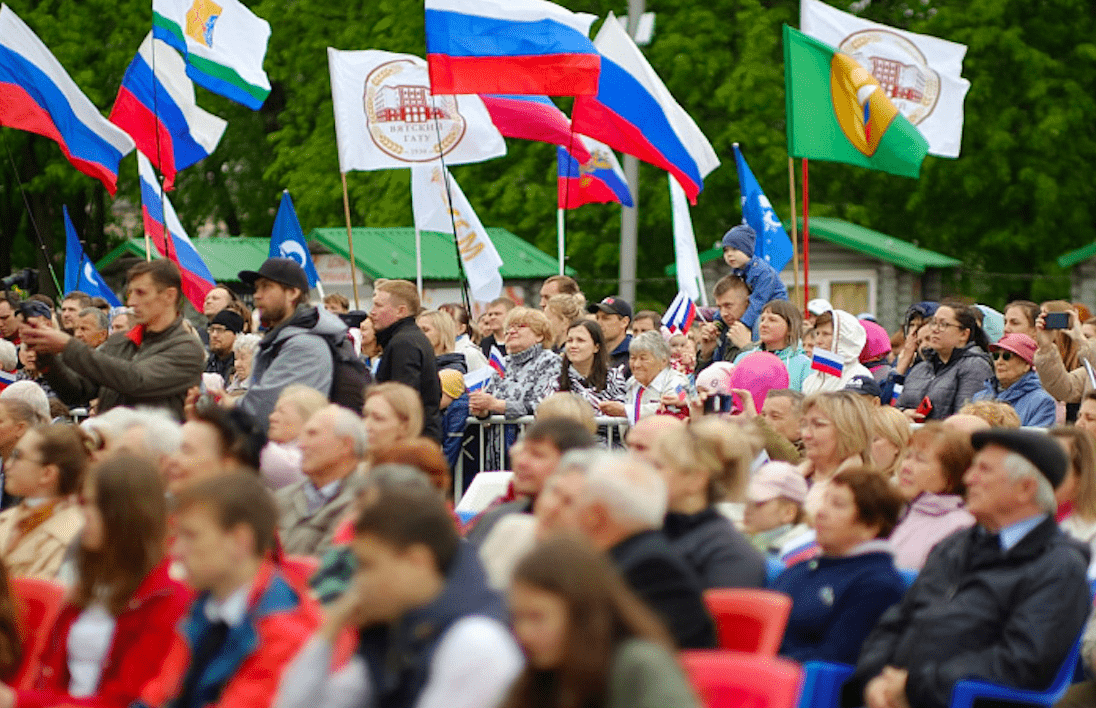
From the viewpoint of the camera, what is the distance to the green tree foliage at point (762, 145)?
24.2 metres

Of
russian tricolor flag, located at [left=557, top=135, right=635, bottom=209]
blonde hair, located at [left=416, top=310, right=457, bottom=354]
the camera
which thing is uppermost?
russian tricolor flag, located at [left=557, top=135, right=635, bottom=209]

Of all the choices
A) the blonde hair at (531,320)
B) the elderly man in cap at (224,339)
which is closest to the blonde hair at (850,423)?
the blonde hair at (531,320)

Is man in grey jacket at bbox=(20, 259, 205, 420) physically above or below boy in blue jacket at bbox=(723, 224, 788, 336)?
below

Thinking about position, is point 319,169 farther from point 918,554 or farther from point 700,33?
point 918,554

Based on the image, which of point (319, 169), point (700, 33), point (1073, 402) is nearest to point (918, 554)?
point (1073, 402)

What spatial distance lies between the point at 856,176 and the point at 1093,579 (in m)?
20.8

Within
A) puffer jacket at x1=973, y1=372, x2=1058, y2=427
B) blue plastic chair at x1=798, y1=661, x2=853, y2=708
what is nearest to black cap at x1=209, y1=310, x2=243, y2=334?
puffer jacket at x1=973, y1=372, x2=1058, y2=427

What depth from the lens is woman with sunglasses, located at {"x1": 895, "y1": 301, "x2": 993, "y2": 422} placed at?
31.7ft

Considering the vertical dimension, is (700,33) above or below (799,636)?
above

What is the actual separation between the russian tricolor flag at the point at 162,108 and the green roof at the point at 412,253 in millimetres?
8690

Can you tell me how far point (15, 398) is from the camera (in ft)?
29.1

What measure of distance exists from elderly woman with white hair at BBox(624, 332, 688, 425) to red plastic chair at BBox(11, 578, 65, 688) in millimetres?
4708

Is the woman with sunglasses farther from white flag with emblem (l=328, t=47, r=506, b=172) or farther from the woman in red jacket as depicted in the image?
the woman in red jacket

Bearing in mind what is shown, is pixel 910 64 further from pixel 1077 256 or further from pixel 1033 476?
pixel 1077 256
